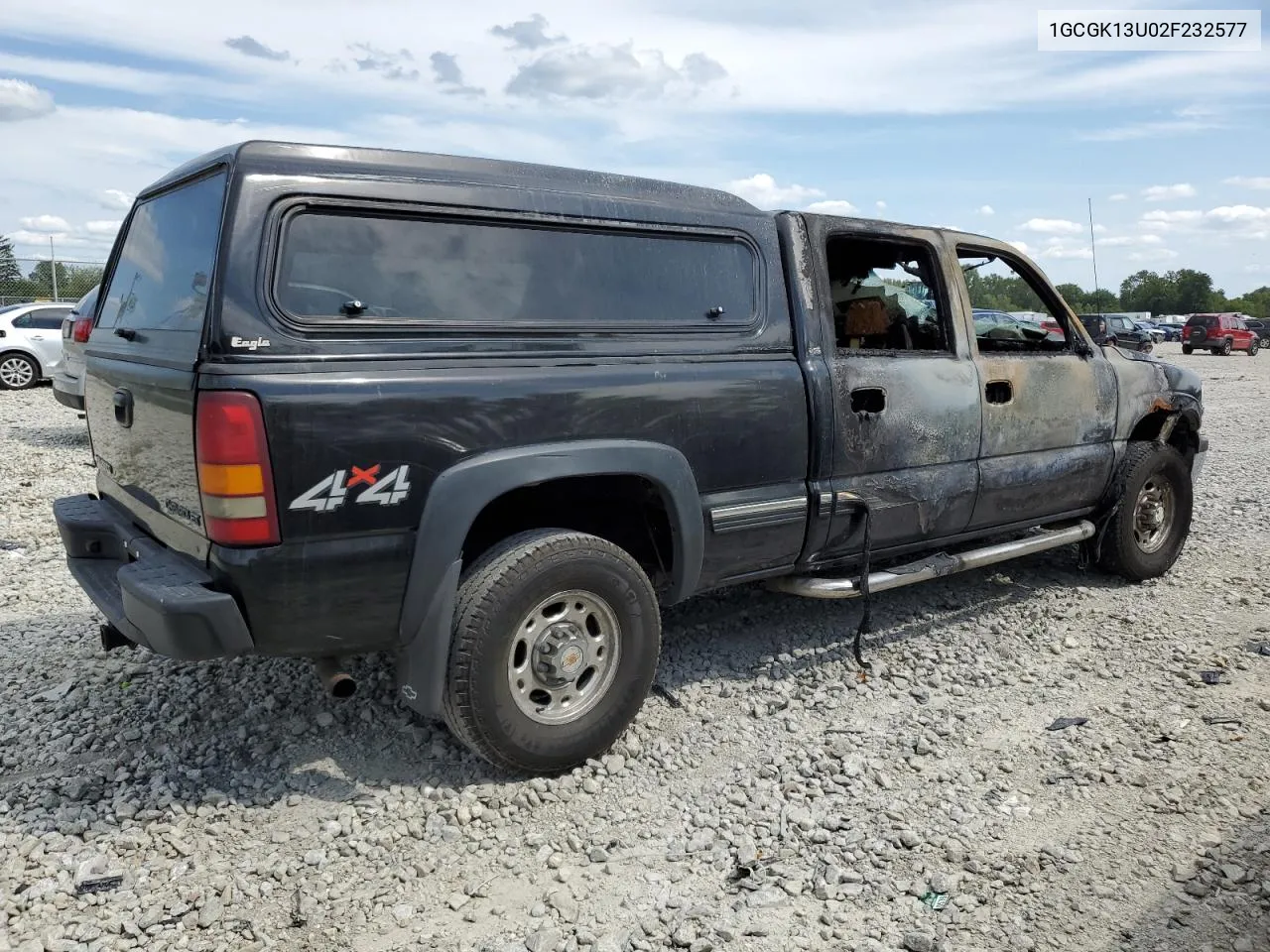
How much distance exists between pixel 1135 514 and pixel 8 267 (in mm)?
23999

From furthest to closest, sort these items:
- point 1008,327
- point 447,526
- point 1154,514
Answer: point 1154,514 < point 1008,327 < point 447,526

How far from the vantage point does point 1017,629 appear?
4980 millimetres

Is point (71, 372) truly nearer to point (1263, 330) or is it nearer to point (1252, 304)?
point (1263, 330)

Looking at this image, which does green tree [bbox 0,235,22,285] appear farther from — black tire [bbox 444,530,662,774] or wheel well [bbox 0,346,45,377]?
black tire [bbox 444,530,662,774]

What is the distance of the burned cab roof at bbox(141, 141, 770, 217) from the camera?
303 centimetres

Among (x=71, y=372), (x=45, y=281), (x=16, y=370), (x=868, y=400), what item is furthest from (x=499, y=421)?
(x=45, y=281)

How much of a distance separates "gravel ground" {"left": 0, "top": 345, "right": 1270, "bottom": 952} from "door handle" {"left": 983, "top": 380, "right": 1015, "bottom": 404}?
1.16 meters

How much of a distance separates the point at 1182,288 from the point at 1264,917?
89.3 meters

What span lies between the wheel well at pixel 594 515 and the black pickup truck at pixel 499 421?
0.04 ft

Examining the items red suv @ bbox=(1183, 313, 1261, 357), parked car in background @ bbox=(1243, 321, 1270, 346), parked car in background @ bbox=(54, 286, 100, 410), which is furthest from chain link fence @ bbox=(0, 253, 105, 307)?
parked car in background @ bbox=(1243, 321, 1270, 346)

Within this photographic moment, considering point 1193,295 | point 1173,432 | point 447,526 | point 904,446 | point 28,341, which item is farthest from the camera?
point 1193,295

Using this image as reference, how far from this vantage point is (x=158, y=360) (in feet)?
10.7

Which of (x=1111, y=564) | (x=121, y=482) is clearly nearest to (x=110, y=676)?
(x=121, y=482)

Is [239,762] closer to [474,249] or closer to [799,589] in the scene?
[474,249]
